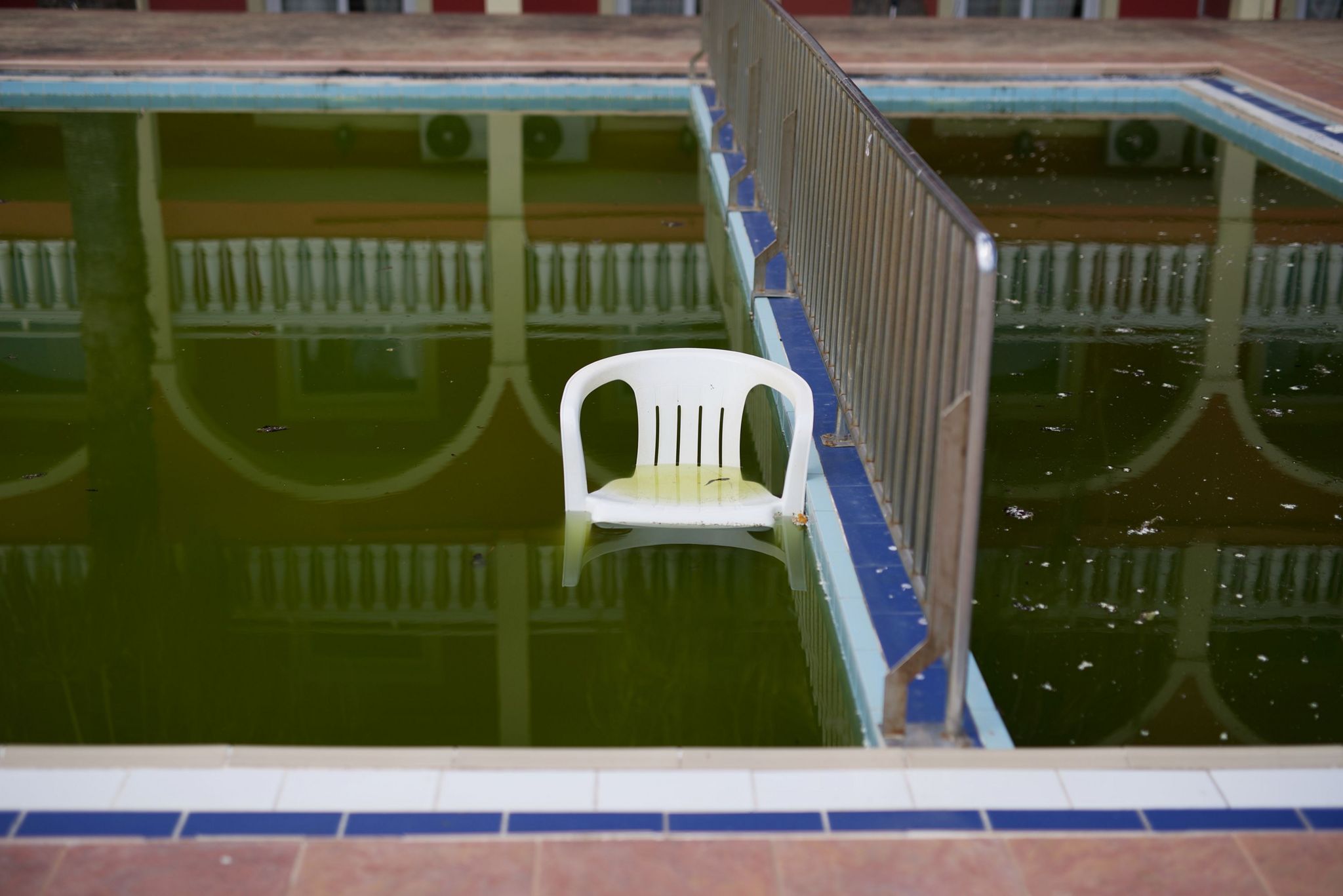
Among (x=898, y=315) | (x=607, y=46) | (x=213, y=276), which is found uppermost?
(x=898, y=315)

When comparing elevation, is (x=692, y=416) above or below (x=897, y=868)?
above

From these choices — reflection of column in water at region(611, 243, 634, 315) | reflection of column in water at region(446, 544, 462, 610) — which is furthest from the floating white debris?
reflection of column in water at region(611, 243, 634, 315)

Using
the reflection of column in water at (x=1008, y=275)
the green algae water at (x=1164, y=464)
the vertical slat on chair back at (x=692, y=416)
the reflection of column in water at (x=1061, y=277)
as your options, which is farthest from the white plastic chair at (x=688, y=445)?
the reflection of column in water at (x=1061, y=277)

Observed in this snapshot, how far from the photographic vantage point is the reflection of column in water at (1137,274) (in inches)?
265

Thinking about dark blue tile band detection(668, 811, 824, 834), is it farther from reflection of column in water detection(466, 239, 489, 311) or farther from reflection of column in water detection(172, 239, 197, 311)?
reflection of column in water detection(172, 239, 197, 311)

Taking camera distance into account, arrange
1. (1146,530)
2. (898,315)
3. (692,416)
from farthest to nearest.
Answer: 1. (692,416)
2. (1146,530)
3. (898,315)

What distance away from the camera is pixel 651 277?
706 centimetres

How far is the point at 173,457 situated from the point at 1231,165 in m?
6.88

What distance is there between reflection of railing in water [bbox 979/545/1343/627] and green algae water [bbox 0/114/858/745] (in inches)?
23.1

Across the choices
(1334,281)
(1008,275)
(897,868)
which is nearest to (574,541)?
(897,868)

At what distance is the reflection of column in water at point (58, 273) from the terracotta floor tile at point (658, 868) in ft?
15.4

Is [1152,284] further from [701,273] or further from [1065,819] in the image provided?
[1065,819]

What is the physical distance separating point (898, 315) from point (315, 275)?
3957mm

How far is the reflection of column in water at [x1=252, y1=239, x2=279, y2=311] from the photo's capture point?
668cm
